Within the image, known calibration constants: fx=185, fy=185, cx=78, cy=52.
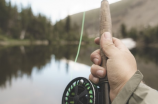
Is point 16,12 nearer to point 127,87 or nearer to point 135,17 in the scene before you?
point 127,87

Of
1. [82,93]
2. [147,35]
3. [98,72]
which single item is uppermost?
[147,35]

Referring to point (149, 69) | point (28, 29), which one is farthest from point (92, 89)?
point (28, 29)

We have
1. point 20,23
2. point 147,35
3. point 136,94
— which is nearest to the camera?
point 136,94

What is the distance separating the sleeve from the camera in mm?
991

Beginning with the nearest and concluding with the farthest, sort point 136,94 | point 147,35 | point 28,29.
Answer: point 136,94 → point 147,35 → point 28,29

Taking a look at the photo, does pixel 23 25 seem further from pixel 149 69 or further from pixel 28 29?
pixel 149 69

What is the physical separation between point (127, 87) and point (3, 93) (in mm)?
3291

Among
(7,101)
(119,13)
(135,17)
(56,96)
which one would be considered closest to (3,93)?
(7,101)

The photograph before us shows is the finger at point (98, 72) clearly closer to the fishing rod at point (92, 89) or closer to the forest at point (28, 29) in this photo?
the fishing rod at point (92, 89)

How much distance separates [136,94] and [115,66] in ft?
0.97

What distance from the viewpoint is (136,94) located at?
103cm

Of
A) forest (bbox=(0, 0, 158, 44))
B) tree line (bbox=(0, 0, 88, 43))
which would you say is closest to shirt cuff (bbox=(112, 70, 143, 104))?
forest (bbox=(0, 0, 158, 44))

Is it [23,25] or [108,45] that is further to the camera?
[23,25]

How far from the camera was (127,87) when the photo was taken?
108 centimetres
